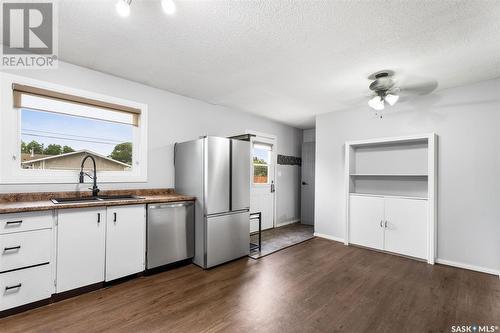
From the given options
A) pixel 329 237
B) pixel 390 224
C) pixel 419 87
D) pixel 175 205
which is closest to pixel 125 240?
pixel 175 205

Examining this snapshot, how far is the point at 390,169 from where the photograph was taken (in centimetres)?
392

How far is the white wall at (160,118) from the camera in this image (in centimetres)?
270

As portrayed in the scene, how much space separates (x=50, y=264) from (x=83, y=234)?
342mm

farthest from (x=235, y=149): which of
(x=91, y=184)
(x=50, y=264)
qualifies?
(x=50, y=264)

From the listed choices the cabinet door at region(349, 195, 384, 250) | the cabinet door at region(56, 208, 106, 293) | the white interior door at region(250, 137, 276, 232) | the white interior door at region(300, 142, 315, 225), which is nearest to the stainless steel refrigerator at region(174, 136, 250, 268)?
the cabinet door at region(56, 208, 106, 293)

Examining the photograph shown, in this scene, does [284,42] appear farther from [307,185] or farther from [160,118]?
[307,185]

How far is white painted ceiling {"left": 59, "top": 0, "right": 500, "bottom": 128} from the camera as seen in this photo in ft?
5.98

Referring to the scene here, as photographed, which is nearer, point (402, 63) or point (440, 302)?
point (440, 302)

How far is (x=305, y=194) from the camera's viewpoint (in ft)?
19.6

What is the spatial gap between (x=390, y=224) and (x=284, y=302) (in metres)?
2.42

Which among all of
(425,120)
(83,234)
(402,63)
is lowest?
(83,234)

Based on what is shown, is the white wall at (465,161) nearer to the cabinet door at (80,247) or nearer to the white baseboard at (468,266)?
the white baseboard at (468,266)

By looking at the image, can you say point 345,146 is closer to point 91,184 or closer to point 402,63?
point 402,63

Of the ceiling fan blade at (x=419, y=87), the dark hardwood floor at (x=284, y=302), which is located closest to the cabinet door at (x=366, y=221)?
the dark hardwood floor at (x=284, y=302)
